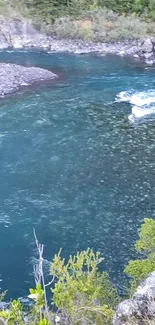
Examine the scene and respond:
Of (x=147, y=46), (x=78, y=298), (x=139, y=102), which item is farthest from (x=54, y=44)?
(x=78, y=298)

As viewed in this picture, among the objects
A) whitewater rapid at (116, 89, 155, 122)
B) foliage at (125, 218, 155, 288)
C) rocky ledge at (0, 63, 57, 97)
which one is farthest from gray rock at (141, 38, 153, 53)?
foliage at (125, 218, 155, 288)

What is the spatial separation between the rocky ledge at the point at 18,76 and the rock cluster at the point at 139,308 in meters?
20.9

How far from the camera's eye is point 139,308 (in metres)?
6.29

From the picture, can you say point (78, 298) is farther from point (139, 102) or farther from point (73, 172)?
point (139, 102)

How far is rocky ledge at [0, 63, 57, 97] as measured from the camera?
87.8 feet

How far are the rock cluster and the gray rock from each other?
30.4 metres

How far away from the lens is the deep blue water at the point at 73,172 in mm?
12797

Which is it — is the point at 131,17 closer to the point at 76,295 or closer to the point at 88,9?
the point at 88,9

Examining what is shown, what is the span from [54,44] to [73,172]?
21627 millimetres

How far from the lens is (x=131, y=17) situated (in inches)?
1506

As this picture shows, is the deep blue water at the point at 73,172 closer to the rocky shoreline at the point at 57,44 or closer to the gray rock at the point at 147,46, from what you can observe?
the rocky shoreline at the point at 57,44

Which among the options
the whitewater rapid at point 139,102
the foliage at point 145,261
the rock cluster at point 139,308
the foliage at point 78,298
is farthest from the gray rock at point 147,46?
the rock cluster at point 139,308

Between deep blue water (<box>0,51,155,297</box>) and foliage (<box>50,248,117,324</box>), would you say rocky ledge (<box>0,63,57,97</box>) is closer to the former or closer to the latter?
deep blue water (<box>0,51,155,297</box>)

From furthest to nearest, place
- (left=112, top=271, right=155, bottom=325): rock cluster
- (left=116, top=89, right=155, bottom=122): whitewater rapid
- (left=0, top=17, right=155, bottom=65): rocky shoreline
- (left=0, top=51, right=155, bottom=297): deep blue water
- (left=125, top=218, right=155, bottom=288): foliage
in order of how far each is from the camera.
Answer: (left=0, top=17, right=155, bottom=65): rocky shoreline
(left=116, top=89, right=155, bottom=122): whitewater rapid
(left=0, top=51, right=155, bottom=297): deep blue water
(left=125, top=218, right=155, bottom=288): foliage
(left=112, top=271, right=155, bottom=325): rock cluster
